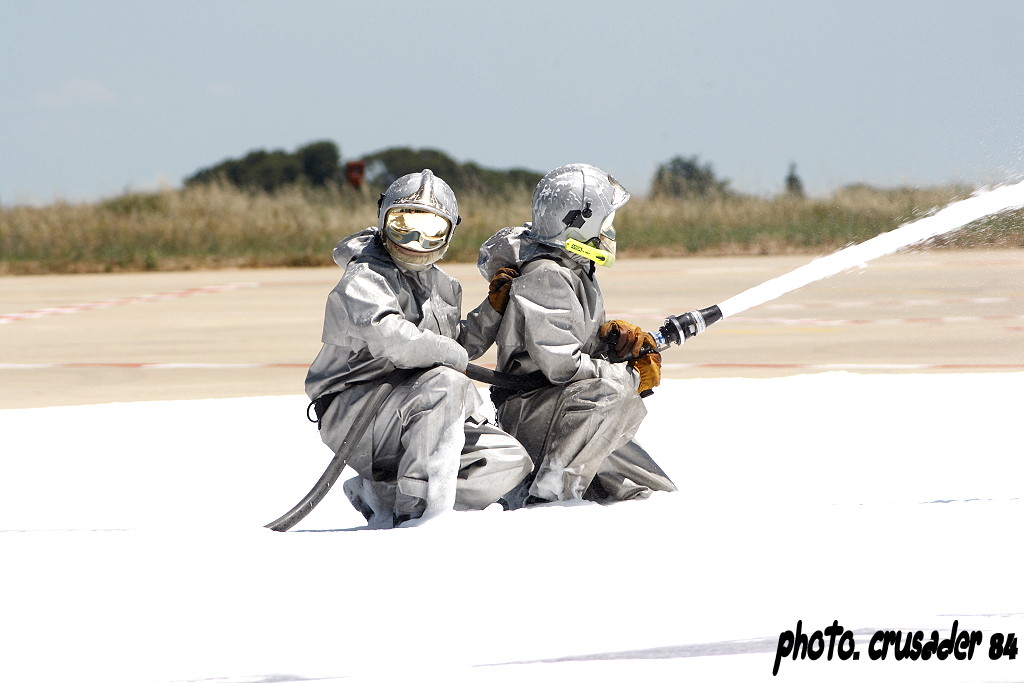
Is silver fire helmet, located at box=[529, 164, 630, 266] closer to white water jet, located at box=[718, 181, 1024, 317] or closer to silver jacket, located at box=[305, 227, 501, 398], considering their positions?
silver jacket, located at box=[305, 227, 501, 398]

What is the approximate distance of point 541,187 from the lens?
3.96 m

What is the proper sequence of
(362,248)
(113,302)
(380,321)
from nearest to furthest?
1. (380,321)
2. (362,248)
3. (113,302)

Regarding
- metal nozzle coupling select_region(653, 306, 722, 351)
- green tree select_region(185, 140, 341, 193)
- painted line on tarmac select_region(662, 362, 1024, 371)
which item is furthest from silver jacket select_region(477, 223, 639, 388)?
green tree select_region(185, 140, 341, 193)

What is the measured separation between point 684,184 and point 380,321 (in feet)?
92.6

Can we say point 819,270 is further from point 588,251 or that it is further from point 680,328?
point 588,251

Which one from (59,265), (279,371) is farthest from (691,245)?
(279,371)

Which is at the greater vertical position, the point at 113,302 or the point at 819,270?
the point at 819,270

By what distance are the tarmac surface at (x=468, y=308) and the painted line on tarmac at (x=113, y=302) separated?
1.1 inches

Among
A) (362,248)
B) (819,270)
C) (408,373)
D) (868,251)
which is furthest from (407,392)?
(868,251)

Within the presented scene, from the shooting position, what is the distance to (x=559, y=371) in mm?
3830

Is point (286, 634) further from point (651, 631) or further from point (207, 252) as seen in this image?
point (207, 252)

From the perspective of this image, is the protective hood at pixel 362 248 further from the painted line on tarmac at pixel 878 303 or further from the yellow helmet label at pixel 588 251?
the painted line on tarmac at pixel 878 303

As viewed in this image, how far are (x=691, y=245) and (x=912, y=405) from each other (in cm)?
2061

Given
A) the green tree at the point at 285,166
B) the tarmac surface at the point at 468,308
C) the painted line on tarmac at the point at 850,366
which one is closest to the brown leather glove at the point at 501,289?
the tarmac surface at the point at 468,308
